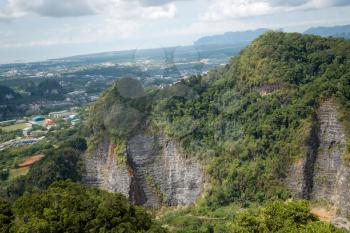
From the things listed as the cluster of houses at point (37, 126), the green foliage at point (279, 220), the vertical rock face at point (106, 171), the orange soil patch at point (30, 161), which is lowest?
the cluster of houses at point (37, 126)

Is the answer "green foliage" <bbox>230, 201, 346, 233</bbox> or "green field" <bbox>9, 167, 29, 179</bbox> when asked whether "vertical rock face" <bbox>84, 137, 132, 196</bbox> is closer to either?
"green field" <bbox>9, 167, 29, 179</bbox>

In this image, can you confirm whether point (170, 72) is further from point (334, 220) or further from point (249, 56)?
point (334, 220)

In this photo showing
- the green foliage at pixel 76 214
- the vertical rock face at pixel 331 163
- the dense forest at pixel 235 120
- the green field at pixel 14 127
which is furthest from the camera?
the green field at pixel 14 127

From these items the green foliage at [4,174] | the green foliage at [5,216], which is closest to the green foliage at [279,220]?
the green foliage at [5,216]

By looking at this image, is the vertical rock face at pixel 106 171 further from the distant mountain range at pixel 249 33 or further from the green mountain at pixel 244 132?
the distant mountain range at pixel 249 33

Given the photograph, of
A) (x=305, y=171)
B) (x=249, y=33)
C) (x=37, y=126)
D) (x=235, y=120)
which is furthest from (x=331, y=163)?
(x=249, y=33)

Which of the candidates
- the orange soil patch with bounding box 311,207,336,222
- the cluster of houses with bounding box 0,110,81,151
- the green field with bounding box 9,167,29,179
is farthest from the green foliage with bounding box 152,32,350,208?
the cluster of houses with bounding box 0,110,81,151

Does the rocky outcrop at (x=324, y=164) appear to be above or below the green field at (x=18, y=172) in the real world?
above

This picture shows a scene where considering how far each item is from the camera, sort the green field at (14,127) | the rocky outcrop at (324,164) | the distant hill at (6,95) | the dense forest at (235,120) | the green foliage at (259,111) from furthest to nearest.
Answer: the distant hill at (6,95), the green field at (14,127), the green foliage at (259,111), the dense forest at (235,120), the rocky outcrop at (324,164)

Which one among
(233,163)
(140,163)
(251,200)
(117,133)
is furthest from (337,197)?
(117,133)
